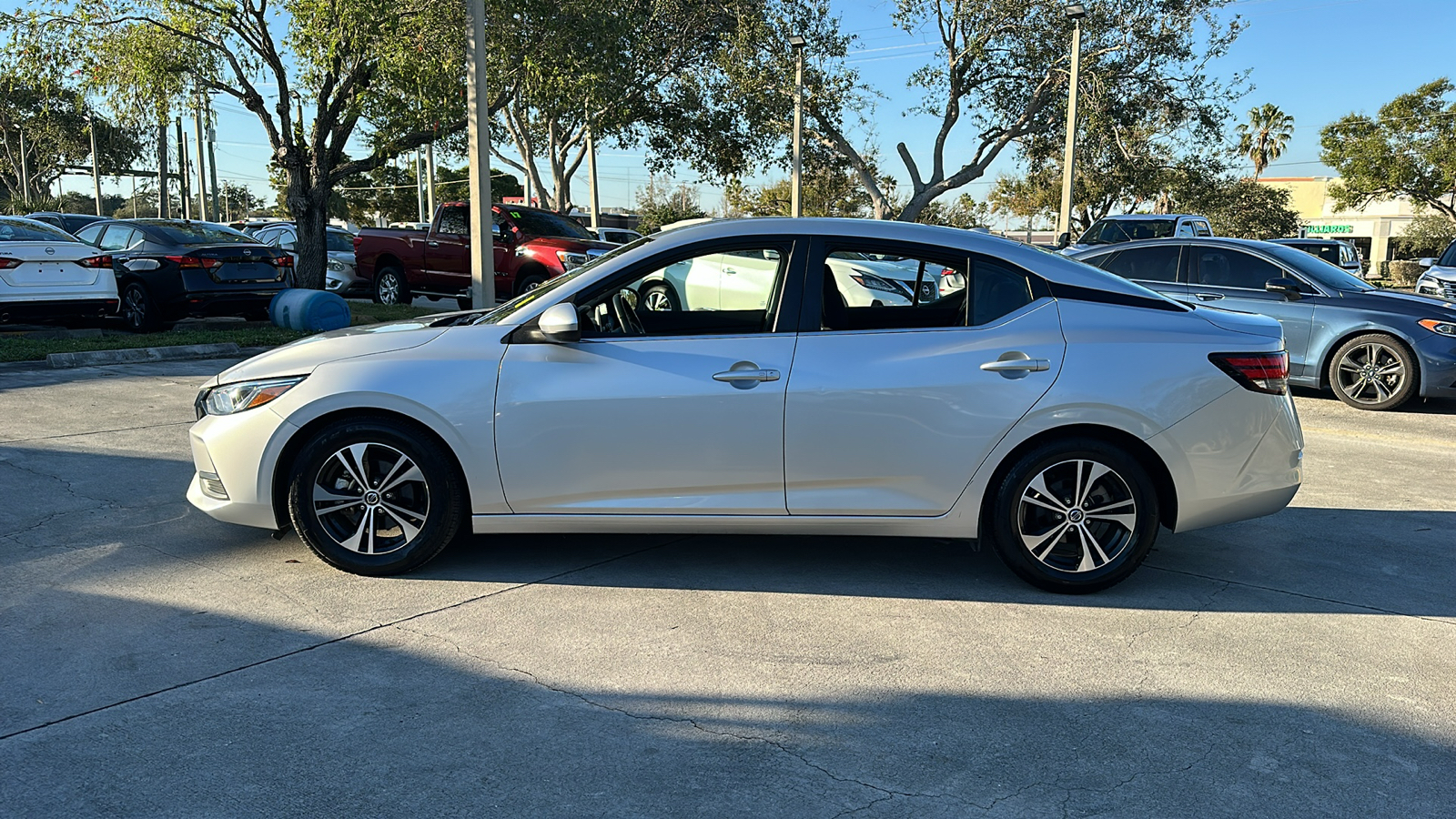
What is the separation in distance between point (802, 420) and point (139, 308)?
12.2 m

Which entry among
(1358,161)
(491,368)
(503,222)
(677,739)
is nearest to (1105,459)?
(677,739)

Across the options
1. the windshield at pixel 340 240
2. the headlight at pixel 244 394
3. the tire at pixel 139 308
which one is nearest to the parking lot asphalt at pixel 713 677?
the headlight at pixel 244 394

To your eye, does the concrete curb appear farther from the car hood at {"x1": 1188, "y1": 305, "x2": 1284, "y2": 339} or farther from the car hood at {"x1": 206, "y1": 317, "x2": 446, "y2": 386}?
the car hood at {"x1": 1188, "y1": 305, "x2": 1284, "y2": 339}

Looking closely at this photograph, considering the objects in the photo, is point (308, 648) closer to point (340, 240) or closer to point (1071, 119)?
point (340, 240)

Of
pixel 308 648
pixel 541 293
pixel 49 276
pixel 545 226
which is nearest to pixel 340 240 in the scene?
pixel 545 226

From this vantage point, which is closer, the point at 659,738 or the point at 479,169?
the point at 659,738

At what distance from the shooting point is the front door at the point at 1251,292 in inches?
423

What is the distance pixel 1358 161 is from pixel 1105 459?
4849 cm

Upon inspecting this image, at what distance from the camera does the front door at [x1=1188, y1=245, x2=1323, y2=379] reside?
10734 mm

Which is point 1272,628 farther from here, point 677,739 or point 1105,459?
point 677,739

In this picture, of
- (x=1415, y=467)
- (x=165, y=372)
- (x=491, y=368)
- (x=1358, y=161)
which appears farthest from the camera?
(x=1358, y=161)

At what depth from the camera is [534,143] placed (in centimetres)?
3647

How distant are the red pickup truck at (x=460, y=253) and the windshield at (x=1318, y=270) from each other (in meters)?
9.20

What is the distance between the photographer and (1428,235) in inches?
2132
